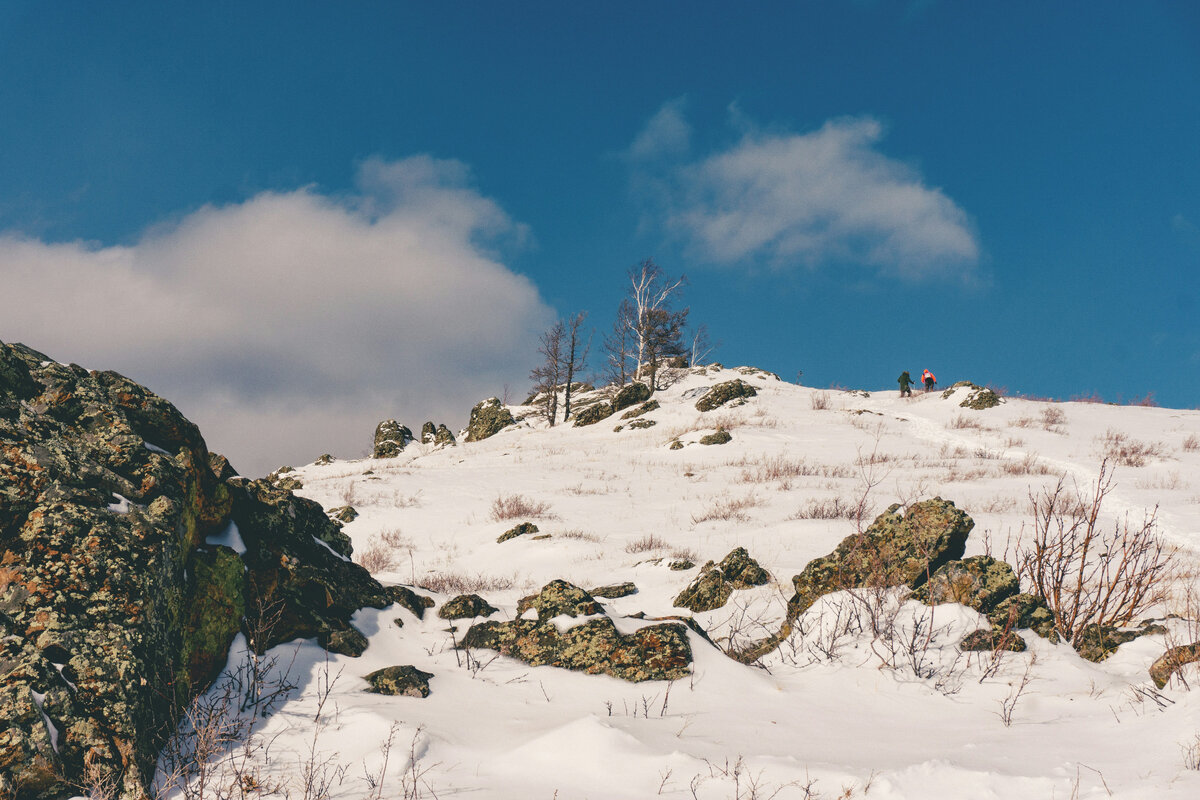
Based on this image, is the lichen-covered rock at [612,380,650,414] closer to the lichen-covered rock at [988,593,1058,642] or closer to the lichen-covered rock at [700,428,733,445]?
the lichen-covered rock at [700,428,733,445]

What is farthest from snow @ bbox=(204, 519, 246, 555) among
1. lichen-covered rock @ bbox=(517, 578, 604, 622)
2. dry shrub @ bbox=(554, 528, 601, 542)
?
dry shrub @ bbox=(554, 528, 601, 542)

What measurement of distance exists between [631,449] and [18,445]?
21484mm

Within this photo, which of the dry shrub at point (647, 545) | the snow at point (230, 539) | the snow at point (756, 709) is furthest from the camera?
the dry shrub at point (647, 545)

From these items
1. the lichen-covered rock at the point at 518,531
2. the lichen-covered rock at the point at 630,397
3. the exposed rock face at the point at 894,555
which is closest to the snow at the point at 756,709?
the exposed rock face at the point at 894,555

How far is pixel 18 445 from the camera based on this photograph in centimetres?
337

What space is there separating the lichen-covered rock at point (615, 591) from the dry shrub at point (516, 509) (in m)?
5.86

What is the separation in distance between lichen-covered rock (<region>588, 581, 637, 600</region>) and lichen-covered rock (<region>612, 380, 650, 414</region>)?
2675 centimetres

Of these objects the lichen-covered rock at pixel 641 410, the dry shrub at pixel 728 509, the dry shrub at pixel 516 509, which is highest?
the lichen-covered rock at pixel 641 410

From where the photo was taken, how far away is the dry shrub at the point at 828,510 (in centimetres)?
1093

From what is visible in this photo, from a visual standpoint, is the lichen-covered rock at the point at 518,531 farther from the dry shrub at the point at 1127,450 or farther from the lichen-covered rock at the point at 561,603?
the dry shrub at the point at 1127,450

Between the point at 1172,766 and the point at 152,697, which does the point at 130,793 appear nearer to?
the point at 152,697

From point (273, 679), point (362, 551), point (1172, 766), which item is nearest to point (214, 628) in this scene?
point (273, 679)

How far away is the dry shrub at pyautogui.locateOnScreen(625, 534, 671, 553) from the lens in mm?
10156

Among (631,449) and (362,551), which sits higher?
(631,449)
